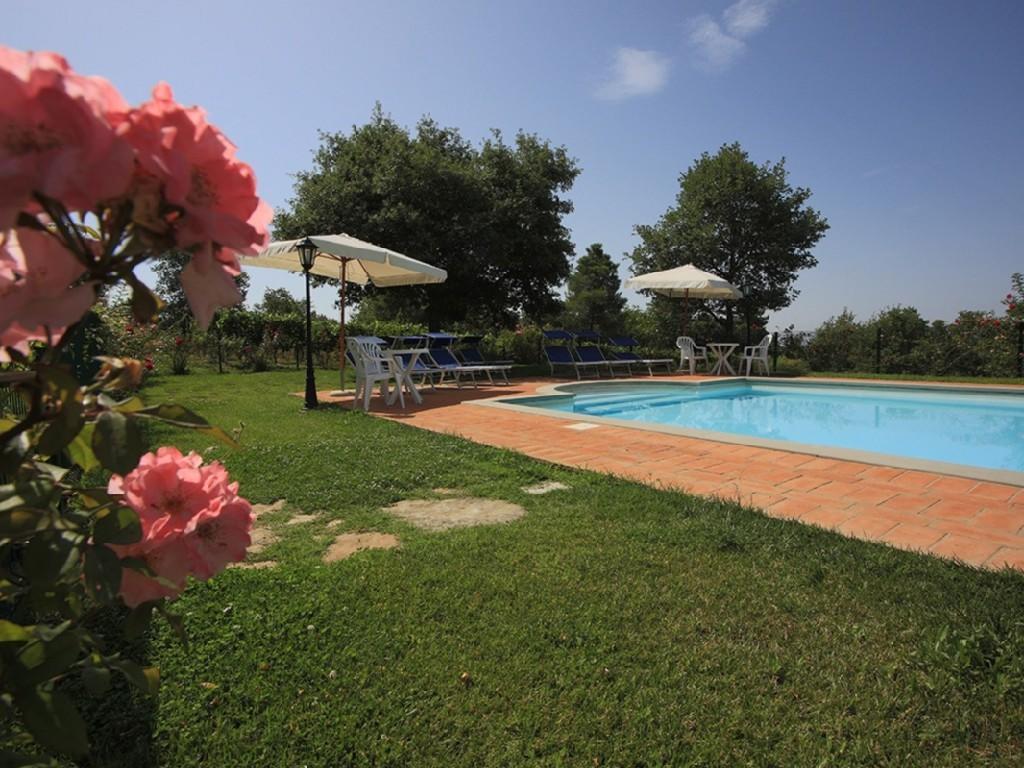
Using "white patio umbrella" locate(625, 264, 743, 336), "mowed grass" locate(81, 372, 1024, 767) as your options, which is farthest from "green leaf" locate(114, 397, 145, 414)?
"white patio umbrella" locate(625, 264, 743, 336)

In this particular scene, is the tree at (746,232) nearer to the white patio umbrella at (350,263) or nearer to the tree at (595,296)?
the white patio umbrella at (350,263)

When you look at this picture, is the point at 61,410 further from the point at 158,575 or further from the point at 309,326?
the point at 309,326

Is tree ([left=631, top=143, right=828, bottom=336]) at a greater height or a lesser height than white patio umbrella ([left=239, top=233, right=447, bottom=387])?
greater

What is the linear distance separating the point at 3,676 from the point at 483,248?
16.1 metres

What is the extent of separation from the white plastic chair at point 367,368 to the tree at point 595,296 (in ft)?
109

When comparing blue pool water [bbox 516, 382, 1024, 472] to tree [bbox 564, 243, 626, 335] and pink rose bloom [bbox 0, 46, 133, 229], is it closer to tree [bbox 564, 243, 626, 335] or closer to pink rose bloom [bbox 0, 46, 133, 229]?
pink rose bloom [bbox 0, 46, 133, 229]

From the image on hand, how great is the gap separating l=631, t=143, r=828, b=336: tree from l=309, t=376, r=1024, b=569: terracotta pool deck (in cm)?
1810

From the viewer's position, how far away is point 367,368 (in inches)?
331

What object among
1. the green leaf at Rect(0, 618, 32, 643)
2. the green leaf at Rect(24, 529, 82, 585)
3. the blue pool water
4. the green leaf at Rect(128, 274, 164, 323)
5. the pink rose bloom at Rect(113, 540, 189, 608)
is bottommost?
the blue pool water

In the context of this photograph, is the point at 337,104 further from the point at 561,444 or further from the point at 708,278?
the point at 708,278

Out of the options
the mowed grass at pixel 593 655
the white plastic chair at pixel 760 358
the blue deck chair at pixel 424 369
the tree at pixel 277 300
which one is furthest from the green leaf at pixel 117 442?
the tree at pixel 277 300

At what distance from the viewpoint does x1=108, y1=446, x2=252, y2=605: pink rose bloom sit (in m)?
0.75

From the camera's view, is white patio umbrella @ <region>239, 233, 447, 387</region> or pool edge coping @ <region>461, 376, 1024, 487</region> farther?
white patio umbrella @ <region>239, 233, 447, 387</region>

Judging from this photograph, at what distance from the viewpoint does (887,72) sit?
50.3 ft
